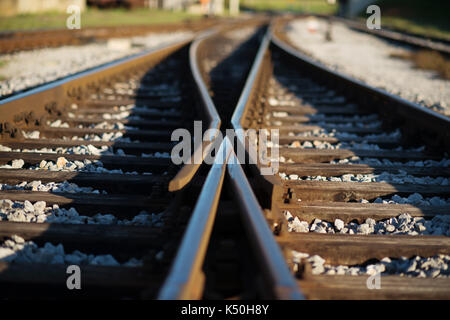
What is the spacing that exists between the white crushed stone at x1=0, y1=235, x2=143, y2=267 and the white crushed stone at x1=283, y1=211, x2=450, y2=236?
0.89 meters

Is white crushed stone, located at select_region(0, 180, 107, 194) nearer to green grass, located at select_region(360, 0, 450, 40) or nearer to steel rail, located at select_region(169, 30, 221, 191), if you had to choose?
steel rail, located at select_region(169, 30, 221, 191)

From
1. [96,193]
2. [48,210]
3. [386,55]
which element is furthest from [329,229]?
[386,55]

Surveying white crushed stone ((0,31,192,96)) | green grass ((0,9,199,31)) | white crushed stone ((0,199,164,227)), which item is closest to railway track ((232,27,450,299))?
white crushed stone ((0,199,164,227))

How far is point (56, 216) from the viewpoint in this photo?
2.36 meters

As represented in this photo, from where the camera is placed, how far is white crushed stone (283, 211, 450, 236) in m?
2.37

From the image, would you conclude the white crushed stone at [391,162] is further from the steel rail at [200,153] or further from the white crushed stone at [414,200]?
the steel rail at [200,153]

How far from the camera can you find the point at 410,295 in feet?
5.90

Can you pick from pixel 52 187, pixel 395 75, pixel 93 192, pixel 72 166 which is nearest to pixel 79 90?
pixel 72 166

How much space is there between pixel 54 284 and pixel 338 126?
334 cm

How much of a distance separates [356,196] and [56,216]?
180 cm

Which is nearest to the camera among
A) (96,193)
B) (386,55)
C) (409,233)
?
(409,233)

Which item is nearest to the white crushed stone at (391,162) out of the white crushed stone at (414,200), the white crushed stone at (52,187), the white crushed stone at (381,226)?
the white crushed stone at (414,200)

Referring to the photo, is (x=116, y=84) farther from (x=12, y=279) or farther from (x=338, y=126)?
(x=12, y=279)

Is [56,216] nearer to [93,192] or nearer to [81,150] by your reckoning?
[93,192]
